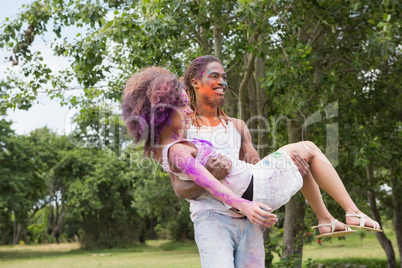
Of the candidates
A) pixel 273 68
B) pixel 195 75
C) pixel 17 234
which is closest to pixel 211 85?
pixel 195 75

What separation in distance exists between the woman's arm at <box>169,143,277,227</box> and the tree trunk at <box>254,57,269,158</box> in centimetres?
504

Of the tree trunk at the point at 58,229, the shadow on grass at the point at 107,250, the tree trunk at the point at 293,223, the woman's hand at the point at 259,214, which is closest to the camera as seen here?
the woman's hand at the point at 259,214

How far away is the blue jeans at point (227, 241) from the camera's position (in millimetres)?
2598

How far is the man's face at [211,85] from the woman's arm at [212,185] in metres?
0.43

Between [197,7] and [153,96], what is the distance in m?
4.31

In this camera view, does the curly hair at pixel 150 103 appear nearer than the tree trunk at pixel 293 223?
Yes

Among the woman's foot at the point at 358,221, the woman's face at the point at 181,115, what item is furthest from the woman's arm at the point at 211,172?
the woman's foot at the point at 358,221

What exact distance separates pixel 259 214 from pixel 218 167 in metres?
0.39

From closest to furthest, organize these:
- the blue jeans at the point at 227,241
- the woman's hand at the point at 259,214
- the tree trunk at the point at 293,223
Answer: the woman's hand at the point at 259,214 < the blue jeans at the point at 227,241 < the tree trunk at the point at 293,223

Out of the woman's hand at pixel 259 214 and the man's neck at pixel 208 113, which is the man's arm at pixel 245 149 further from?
the woman's hand at pixel 259 214

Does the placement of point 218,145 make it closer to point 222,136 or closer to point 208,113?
point 222,136

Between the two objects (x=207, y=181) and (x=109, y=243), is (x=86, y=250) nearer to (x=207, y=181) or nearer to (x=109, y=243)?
(x=109, y=243)

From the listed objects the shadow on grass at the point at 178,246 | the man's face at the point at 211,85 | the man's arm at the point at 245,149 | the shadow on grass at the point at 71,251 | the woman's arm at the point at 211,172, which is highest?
the man's face at the point at 211,85

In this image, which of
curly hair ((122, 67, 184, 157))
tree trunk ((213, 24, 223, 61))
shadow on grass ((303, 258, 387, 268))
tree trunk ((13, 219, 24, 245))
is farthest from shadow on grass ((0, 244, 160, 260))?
curly hair ((122, 67, 184, 157))
